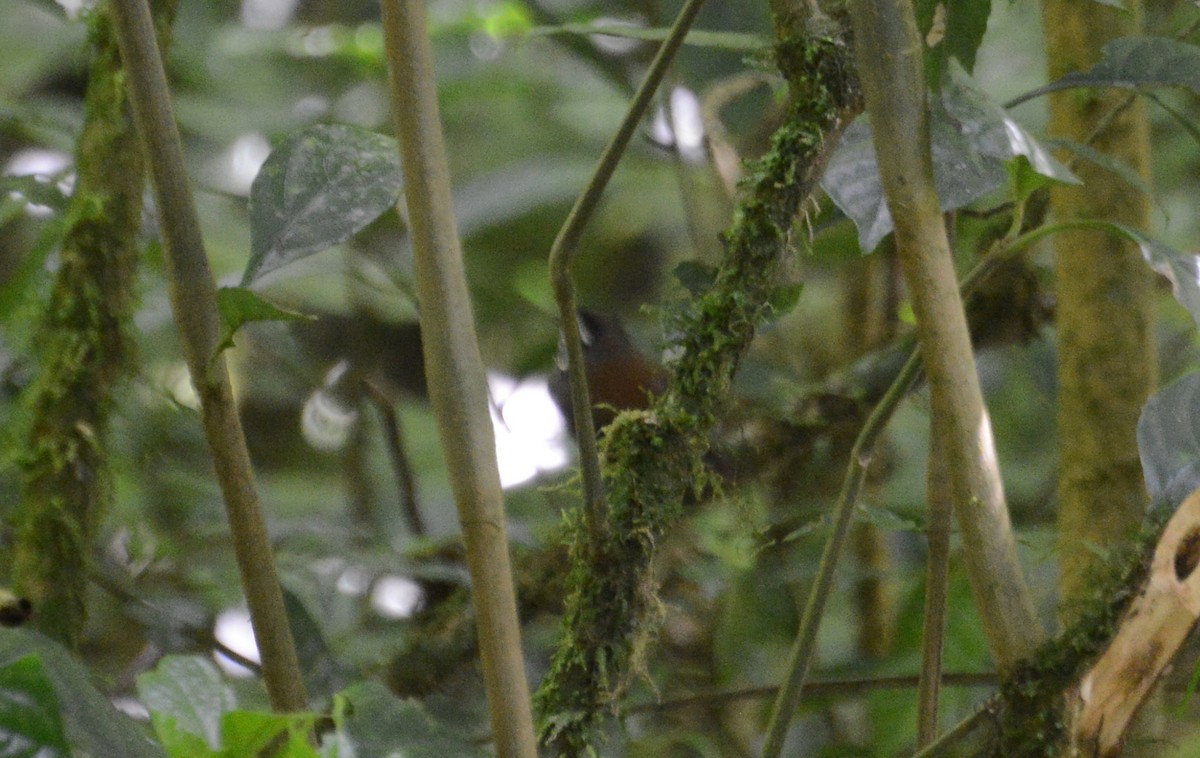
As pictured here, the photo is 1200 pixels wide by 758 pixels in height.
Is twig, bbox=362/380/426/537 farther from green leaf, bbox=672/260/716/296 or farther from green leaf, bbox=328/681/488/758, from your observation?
green leaf, bbox=328/681/488/758

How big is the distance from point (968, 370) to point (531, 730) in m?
0.23

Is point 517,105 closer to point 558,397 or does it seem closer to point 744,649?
point 558,397

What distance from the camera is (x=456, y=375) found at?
44 cm

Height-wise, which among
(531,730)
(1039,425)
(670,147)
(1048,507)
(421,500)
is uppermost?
(670,147)

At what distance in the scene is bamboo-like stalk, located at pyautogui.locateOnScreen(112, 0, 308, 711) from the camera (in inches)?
20.1

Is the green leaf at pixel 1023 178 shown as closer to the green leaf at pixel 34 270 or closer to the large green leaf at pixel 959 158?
the large green leaf at pixel 959 158

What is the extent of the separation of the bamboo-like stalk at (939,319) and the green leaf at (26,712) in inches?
14.2

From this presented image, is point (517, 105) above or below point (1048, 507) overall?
above

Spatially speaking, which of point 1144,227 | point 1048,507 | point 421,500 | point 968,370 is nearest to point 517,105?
point 421,500

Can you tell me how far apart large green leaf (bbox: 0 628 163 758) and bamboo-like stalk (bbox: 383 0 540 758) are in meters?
0.16

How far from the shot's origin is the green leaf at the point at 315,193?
55 centimetres

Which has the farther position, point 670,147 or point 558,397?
point 558,397

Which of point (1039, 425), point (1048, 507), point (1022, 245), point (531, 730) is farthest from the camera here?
point (1039, 425)

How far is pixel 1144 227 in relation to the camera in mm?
1062
